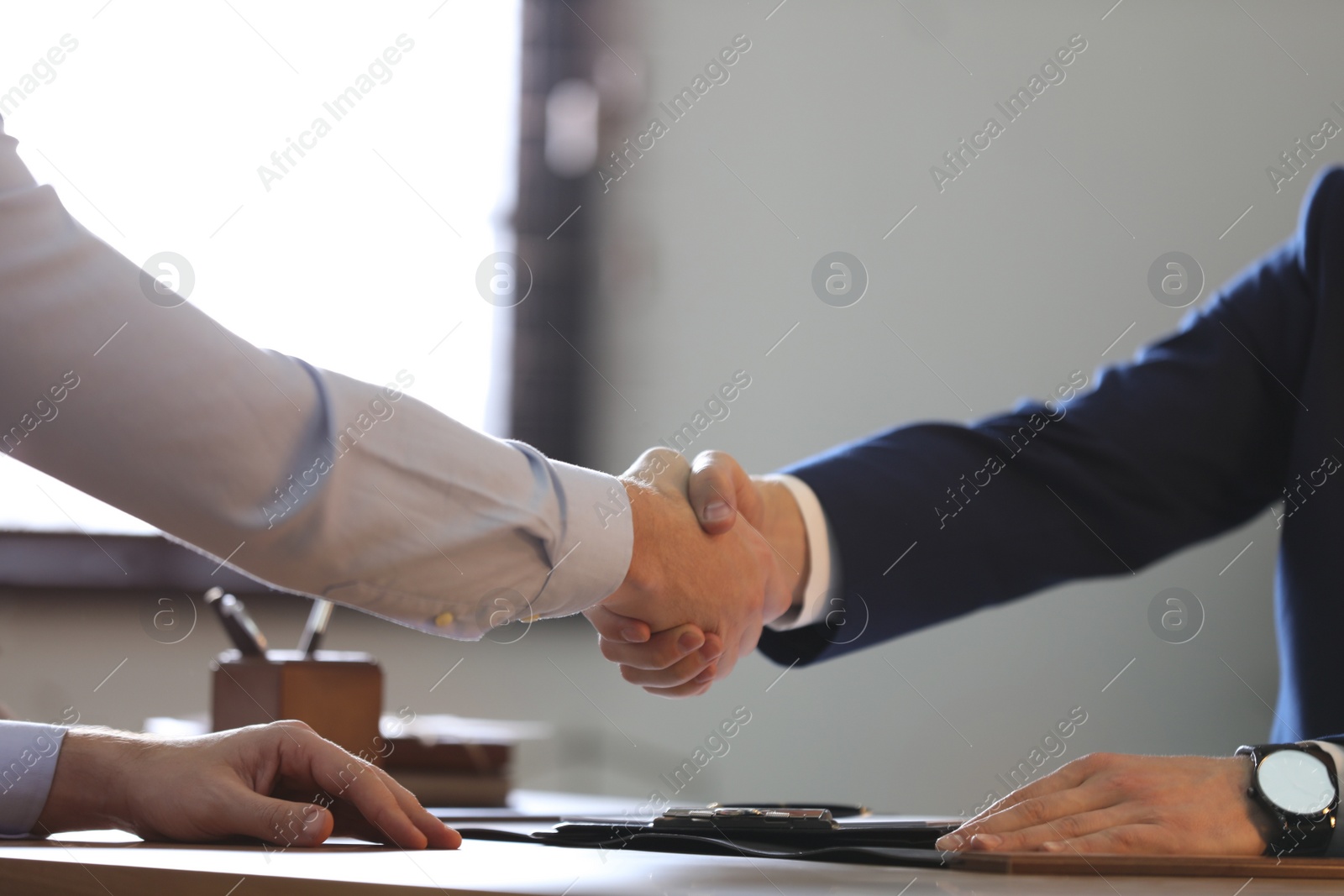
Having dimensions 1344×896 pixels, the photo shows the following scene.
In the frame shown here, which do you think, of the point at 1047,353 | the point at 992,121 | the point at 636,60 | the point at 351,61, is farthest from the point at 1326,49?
the point at 351,61

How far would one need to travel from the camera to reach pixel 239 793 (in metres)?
0.69

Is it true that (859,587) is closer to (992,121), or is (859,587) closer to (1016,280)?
(1016,280)

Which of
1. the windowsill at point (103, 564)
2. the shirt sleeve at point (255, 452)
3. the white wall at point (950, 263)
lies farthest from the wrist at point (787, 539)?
the windowsill at point (103, 564)

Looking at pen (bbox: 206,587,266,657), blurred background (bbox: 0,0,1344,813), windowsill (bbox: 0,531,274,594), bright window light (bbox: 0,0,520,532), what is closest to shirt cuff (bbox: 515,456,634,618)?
pen (bbox: 206,587,266,657)

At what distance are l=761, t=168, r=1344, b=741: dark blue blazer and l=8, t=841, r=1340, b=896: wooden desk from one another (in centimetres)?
68

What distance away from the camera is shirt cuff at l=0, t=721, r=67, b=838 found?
74 centimetres

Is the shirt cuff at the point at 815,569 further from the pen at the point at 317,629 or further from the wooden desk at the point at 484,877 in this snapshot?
the wooden desk at the point at 484,877

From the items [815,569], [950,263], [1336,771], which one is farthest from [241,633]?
[950,263]

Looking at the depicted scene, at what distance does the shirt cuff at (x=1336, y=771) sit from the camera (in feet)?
2.50

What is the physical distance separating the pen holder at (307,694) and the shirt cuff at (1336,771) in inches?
30.5

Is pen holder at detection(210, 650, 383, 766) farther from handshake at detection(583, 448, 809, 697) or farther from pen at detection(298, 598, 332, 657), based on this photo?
handshake at detection(583, 448, 809, 697)

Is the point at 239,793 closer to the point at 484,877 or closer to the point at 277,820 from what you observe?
the point at 277,820

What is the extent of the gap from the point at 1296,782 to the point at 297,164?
2.00 m

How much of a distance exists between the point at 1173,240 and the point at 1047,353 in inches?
11.7
